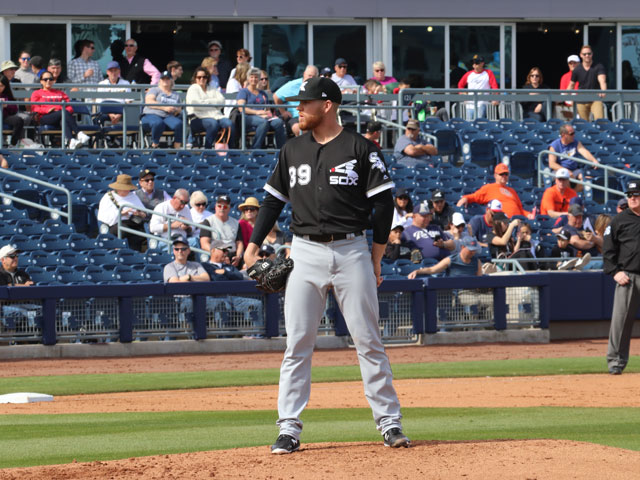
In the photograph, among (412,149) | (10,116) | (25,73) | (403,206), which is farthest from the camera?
(25,73)

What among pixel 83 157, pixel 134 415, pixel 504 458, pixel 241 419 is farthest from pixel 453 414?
pixel 83 157

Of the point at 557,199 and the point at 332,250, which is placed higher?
the point at 557,199

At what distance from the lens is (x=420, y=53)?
2803 centimetres

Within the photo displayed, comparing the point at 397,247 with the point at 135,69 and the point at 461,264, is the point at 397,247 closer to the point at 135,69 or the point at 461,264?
the point at 461,264

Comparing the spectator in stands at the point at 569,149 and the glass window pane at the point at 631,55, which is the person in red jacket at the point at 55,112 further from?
the glass window pane at the point at 631,55

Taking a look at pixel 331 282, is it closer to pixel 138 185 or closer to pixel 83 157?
pixel 138 185

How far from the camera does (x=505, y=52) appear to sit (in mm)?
28797

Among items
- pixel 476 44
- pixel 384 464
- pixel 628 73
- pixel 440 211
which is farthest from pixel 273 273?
pixel 628 73

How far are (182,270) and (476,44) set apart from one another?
14.5 metres

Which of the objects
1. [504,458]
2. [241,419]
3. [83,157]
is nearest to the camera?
[504,458]

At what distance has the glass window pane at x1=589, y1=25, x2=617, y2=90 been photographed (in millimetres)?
29594

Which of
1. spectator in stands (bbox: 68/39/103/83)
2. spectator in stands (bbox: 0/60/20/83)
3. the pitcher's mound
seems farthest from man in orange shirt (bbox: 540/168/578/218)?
the pitcher's mound

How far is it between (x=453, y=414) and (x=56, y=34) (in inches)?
729

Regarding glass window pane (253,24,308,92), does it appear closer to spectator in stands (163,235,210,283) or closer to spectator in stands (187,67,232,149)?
spectator in stands (187,67,232,149)
